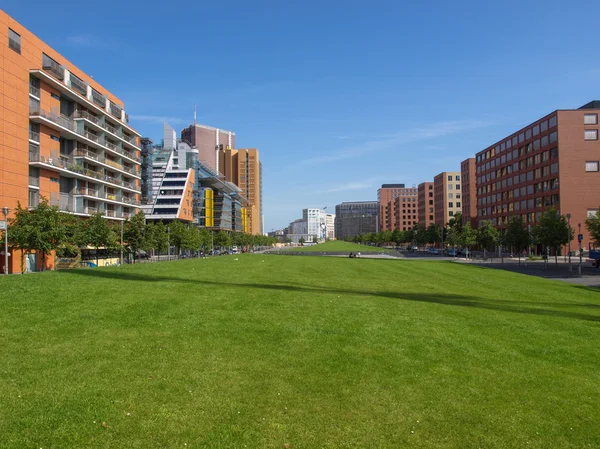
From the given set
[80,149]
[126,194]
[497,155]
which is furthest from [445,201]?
[80,149]

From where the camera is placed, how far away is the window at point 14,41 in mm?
43806

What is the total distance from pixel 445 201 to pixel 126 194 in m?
124

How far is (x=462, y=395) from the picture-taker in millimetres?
7145

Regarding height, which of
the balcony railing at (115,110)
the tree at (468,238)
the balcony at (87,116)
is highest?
the balcony railing at (115,110)

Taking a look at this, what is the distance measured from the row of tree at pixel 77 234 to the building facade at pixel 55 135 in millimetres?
3571

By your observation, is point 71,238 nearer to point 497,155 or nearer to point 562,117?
point 562,117

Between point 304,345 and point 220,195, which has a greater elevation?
point 220,195

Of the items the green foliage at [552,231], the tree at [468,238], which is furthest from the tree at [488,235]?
the green foliage at [552,231]

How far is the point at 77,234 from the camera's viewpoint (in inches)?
1864

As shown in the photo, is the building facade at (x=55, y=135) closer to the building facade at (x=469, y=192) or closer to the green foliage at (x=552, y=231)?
the green foliage at (x=552, y=231)

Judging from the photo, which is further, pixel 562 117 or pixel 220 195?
pixel 220 195

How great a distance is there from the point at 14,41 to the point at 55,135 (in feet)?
35.8

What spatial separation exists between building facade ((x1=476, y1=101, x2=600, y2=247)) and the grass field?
8374 cm

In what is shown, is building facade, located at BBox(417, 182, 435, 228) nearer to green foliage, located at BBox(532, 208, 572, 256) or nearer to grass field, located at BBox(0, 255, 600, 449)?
green foliage, located at BBox(532, 208, 572, 256)
